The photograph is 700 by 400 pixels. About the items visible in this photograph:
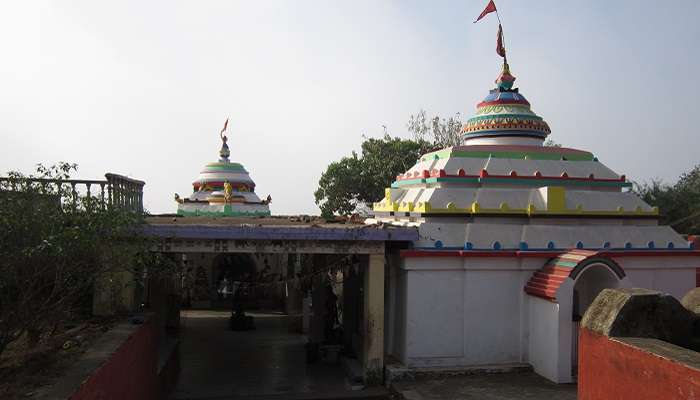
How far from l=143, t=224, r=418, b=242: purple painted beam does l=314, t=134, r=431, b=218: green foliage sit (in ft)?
75.4

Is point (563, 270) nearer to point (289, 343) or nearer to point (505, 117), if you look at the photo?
point (505, 117)

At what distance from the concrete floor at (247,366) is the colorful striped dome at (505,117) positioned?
6.81 m

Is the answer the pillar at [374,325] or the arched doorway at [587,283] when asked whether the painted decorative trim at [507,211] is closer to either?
the arched doorway at [587,283]

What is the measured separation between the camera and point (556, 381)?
1098 centimetres

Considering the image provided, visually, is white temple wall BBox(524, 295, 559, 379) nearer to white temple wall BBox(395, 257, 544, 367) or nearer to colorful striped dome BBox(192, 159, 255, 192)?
white temple wall BBox(395, 257, 544, 367)

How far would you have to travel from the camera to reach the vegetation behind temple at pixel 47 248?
22.9 ft

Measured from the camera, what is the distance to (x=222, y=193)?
104 feet

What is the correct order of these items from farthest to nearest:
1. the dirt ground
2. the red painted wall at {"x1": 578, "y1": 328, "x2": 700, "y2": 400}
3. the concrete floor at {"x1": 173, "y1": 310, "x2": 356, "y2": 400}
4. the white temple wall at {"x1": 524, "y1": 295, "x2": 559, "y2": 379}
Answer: the concrete floor at {"x1": 173, "y1": 310, "x2": 356, "y2": 400} < the white temple wall at {"x1": 524, "y1": 295, "x2": 559, "y2": 379} < the dirt ground < the red painted wall at {"x1": 578, "y1": 328, "x2": 700, "y2": 400}

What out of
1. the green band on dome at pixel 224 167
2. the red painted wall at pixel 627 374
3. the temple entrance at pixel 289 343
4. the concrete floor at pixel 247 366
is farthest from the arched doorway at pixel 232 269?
the red painted wall at pixel 627 374

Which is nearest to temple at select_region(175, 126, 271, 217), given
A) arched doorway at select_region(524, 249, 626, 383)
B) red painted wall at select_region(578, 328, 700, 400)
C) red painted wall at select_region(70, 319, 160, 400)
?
red painted wall at select_region(70, 319, 160, 400)

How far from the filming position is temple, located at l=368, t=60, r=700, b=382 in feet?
38.2

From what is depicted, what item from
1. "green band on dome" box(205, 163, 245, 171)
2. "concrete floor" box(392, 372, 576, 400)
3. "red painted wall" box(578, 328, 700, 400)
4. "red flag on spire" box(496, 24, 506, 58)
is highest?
"red flag on spire" box(496, 24, 506, 58)

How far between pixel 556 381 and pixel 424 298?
9.26 feet

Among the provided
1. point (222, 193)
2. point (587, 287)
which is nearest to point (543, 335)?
point (587, 287)
